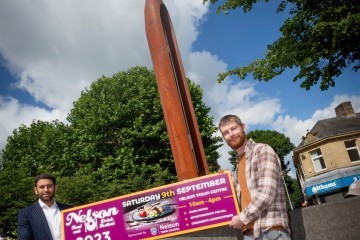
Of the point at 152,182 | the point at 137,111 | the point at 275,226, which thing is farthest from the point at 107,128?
the point at 275,226

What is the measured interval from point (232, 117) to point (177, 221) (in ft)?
6.48

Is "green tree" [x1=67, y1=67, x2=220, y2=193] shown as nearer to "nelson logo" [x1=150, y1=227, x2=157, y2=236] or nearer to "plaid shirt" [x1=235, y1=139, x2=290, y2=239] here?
"nelson logo" [x1=150, y1=227, x2=157, y2=236]

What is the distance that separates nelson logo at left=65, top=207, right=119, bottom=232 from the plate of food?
14.1 inches

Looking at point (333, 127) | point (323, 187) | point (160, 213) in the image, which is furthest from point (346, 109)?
point (160, 213)

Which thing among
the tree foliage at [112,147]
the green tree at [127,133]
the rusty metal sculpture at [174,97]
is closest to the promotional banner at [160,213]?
the rusty metal sculpture at [174,97]

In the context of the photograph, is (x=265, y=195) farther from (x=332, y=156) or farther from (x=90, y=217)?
(x=332, y=156)

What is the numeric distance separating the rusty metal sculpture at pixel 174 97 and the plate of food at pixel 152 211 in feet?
10.3

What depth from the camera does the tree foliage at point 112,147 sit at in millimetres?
24344

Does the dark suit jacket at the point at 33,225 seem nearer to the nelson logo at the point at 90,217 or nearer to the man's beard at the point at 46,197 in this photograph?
the man's beard at the point at 46,197

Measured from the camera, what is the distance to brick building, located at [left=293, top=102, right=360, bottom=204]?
32.9 meters

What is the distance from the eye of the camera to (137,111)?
26844 mm

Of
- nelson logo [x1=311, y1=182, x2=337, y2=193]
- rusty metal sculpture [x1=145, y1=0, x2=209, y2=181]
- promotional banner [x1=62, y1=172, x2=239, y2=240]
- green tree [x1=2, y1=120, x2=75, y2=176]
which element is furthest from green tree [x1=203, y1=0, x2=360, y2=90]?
nelson logo [x1=311, y1=182, x2=337, y2=193]

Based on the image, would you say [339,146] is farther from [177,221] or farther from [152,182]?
[177,221]

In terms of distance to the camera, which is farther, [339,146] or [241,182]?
[339,146]
